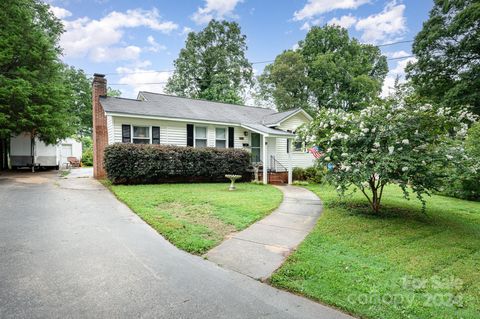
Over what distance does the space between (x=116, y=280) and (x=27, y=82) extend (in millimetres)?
16920

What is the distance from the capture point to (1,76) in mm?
14539

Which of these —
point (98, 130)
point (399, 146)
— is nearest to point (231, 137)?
point (98, 130)

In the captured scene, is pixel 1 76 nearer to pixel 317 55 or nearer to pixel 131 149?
pixel 131 149

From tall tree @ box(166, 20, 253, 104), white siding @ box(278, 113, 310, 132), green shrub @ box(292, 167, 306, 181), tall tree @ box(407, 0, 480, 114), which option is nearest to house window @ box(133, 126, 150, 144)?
white siding @ box(278, 113, 310, 132)

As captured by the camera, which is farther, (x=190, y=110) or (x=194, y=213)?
(x=190, y=110)

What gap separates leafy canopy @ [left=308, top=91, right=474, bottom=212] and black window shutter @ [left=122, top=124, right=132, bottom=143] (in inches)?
A: 389

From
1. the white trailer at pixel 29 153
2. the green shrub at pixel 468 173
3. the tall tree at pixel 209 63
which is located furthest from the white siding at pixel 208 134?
the tall tree at pixel 209 63

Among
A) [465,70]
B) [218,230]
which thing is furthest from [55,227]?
[465,70]

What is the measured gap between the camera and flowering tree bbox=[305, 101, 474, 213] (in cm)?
536

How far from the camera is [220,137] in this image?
15398 mm

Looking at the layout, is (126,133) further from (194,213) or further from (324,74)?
(324,74)

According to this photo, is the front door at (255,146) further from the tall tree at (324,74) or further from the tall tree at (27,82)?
the tall tree at (324,74)

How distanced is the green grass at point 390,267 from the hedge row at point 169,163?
302 inches

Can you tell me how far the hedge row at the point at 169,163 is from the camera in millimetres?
10711
